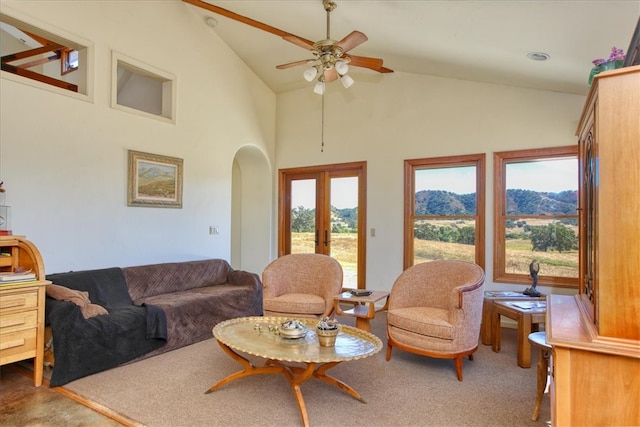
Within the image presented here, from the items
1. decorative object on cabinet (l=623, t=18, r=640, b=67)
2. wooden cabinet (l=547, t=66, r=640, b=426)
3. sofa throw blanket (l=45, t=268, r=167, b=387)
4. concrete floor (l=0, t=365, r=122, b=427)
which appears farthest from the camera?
sofa throw blanket (l=45, t=268, r=167, b=387)

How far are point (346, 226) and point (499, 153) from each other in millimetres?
2466

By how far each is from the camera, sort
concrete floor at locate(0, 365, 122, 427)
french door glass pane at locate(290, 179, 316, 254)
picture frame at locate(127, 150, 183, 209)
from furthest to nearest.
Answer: french door glass pane at locate(290, 179, 316, 254) < picture frame at locate(127, 150, 183, 209) < concrete floor at locate(0, 365, 122, 427)

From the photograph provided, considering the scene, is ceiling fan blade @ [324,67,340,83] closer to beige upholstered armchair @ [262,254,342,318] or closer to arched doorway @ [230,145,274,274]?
beige upholstered armchair @ [262,254,342,318]

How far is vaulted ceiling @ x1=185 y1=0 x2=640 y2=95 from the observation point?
104 inches

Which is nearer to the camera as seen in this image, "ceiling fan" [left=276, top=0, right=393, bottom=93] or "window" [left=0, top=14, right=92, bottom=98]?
"ceiling fan" [left=276, top=0, right=393, bottom=93]

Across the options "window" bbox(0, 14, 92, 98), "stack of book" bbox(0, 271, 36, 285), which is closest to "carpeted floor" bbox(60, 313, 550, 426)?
"stack of book" bbox(0, 271, 36, 285)

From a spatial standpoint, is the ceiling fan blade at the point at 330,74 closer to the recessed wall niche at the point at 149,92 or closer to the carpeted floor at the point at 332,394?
the recessed wall niche at the point at 149,92

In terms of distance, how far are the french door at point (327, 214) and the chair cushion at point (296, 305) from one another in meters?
2.09

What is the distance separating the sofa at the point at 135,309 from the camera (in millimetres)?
2855

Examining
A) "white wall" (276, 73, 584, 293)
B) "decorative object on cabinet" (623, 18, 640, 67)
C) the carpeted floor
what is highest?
"white wall" (276, 73, 584, 293)

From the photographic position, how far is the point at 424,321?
309 centimetres

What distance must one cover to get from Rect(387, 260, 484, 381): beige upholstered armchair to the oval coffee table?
681mm

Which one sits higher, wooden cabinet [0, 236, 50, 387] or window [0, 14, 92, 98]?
window [0, 14, 92, 98]

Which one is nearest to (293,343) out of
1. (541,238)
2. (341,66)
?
A: (341,66)
